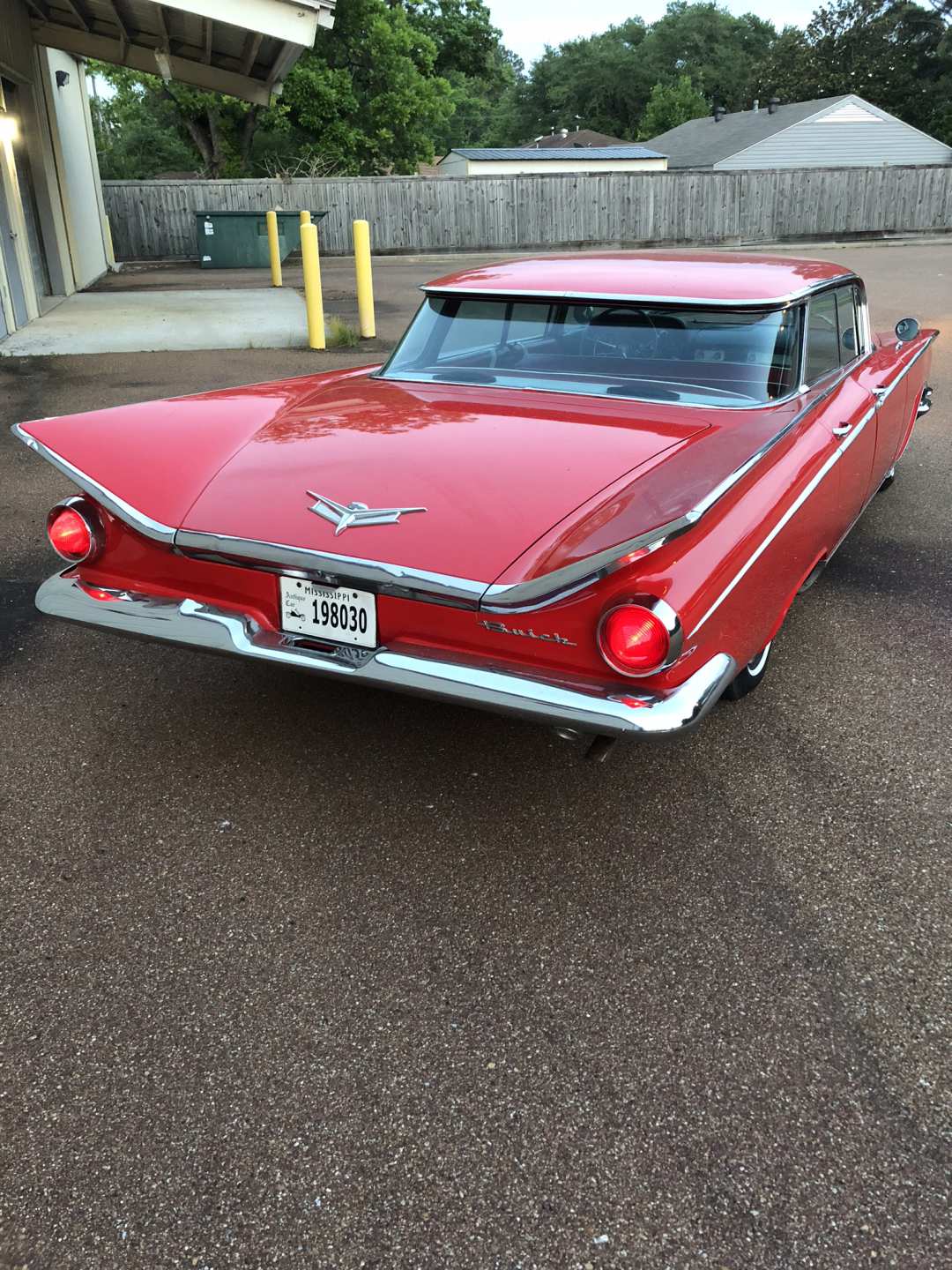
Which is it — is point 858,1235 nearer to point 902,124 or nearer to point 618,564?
point 618,564

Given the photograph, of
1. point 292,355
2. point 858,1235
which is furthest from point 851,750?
point 292,355

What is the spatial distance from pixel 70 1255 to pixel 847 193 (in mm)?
30278

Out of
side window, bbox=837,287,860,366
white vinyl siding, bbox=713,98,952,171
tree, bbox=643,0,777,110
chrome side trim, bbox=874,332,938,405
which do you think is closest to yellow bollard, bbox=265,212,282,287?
chrome side trim, bbox=874,332,938,405

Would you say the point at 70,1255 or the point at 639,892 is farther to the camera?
the point at 639,892

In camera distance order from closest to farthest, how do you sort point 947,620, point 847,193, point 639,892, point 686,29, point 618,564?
1. point 618,564
2. point 639,892
3. point 947,620
4. point 847,193
5. point 686,29

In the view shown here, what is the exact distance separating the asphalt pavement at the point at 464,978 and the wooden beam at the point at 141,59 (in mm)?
15335

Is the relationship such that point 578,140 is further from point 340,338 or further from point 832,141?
point 340,338

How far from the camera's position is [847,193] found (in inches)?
1046

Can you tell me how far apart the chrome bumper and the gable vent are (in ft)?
148

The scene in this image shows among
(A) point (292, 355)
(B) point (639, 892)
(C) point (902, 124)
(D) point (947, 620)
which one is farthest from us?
(C) point (902, 124)

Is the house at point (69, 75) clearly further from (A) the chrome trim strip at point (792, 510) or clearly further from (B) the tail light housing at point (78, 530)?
(A) the chrome trim strip at point (792, 510)

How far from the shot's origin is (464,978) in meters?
2.20

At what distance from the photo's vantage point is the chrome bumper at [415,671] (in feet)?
7.30

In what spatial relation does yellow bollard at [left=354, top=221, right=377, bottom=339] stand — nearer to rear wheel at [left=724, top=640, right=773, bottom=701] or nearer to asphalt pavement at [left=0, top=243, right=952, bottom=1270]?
asphalt pavement at [left=0, top=243, right=952, bottom=1270]
